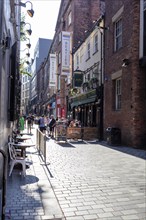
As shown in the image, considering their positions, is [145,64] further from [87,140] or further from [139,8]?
[87,140]

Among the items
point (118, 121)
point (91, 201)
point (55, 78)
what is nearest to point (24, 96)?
point (55, 78)

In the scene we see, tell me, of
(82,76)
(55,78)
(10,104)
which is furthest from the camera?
(55,78)

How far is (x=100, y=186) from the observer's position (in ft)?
21.1

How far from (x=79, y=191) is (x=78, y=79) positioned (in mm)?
18932

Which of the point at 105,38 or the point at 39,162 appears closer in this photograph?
the point at 39,162

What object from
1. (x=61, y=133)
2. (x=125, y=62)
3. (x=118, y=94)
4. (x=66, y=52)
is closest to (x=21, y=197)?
(x=125, y=62)

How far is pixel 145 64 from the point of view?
1301 cm

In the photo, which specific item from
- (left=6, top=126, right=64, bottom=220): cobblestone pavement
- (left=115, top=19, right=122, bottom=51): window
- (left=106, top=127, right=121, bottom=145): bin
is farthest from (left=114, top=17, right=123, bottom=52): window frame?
(left=6, top=126, right=64, bottom=220): cobblestone pavement

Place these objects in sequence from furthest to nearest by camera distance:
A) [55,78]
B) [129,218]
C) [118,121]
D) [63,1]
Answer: [55,78] < [63,1] < [118,121] < [129,218]

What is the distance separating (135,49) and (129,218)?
10466mm

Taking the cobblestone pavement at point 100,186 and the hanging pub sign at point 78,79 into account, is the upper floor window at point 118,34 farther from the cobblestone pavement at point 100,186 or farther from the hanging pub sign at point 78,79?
the hanging pub sign at point 78,79

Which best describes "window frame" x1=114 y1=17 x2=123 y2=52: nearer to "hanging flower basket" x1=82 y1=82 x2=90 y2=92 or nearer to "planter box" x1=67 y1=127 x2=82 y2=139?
"planter box" x1=67 y1=127 x2=82 y2=139

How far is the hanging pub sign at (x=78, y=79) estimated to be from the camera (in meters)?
24.2

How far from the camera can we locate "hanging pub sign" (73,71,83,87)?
24.2 meters
